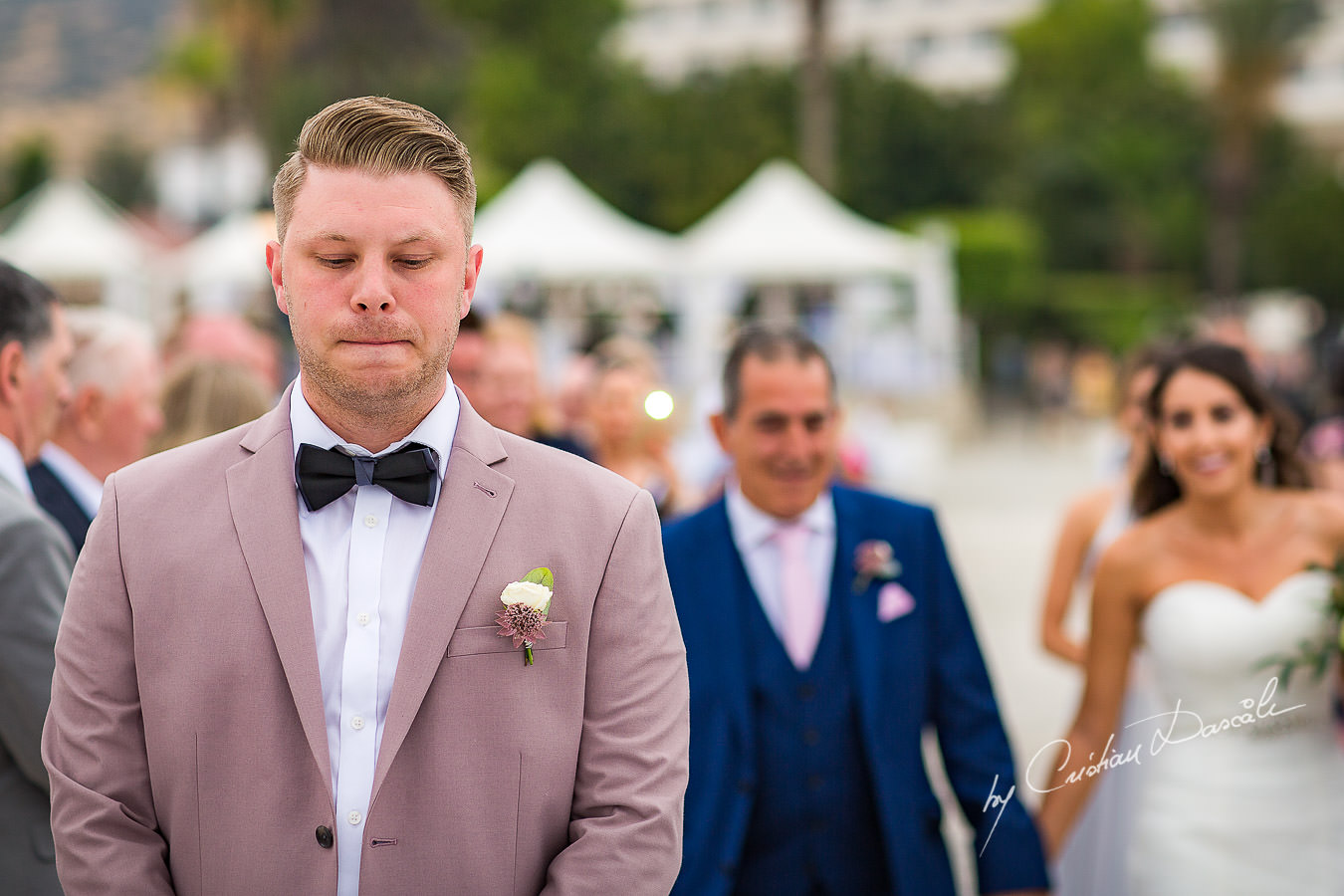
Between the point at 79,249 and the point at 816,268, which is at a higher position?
the point at 79,249

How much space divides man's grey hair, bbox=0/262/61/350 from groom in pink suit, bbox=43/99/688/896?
1121 millimetres

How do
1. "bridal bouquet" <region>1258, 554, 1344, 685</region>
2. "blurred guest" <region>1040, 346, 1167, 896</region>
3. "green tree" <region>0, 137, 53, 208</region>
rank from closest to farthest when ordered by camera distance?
"bridal bouquet" <region>1258, 554, 1344, 685</region> → "blurred guest" <region>1040, 346, 1167, 896</region> → "green tree" <region>0, 137, 53, 208</region>

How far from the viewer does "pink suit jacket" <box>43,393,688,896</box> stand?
1.95 metres

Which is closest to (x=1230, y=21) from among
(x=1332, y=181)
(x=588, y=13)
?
(x=1332, y=181)

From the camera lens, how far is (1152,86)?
47.9 metres

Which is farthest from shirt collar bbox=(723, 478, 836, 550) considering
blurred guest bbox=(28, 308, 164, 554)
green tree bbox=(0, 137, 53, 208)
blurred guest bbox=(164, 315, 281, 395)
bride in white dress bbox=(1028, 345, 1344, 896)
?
green tree bbox=(0, 137, 53, 208)

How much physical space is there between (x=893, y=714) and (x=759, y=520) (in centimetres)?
60

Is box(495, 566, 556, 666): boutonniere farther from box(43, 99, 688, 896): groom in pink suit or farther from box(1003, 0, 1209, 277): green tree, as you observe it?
box(1003, 0, 1209, 277): green tree

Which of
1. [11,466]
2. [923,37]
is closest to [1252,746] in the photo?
[11,466]

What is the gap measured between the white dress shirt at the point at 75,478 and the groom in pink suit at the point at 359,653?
1769 millimetres

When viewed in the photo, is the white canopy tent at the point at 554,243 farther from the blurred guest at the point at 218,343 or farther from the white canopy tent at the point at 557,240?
the blurred guest at the point at 218,343

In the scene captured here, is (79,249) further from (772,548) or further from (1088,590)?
(772,548)

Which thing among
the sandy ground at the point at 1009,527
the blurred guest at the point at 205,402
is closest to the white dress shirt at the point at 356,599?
the sandy ground at the point at 1009,527

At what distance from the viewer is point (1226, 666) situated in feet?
12.5
